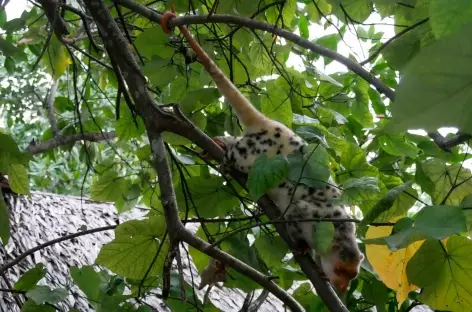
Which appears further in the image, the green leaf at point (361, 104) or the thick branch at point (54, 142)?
the thick branch at point (54, 142)

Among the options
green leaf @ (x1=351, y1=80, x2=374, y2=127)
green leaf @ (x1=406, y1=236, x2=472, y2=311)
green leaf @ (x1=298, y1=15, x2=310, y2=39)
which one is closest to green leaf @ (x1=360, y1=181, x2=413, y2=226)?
green leaf @ (x1=406, y1=236, x2=472, y2=311)

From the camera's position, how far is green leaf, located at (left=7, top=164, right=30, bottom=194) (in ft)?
5.49

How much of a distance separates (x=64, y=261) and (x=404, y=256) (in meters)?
1.98

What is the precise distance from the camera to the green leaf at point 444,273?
1077 millimetres

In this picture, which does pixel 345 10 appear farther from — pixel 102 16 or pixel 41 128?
pixel 41 128

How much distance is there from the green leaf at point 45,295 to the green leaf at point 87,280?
0.05 metres

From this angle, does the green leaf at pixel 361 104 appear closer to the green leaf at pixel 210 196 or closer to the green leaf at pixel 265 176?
the green leaf at pixel 210 196

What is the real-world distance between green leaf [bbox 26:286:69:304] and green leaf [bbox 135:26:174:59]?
2.52 feet

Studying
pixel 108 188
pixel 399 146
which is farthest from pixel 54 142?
pixel 399 146

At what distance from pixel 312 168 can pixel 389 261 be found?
28cm

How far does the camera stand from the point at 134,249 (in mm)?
1694

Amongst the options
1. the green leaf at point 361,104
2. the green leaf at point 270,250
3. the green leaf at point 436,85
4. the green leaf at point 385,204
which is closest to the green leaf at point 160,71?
the green leaf at point 270,250

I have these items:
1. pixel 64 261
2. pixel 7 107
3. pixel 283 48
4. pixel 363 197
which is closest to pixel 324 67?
pixel 283 48

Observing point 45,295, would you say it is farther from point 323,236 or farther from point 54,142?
point 54,142
